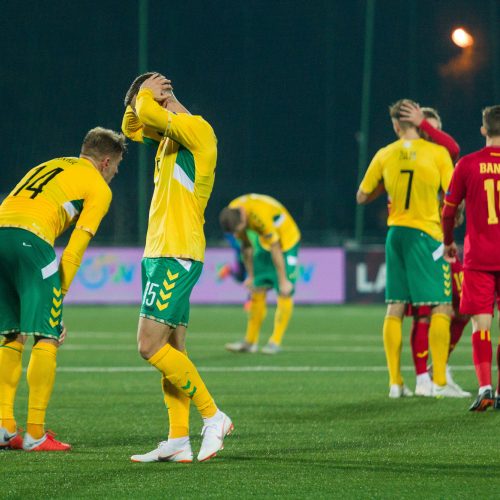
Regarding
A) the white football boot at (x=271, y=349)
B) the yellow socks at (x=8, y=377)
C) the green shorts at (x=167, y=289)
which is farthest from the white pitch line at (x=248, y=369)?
the green shorts at (x=167, y=289)

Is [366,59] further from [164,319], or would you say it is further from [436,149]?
[164,319]

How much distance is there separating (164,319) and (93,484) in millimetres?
957

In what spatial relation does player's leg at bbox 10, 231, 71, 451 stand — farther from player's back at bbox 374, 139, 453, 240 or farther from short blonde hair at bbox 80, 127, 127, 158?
player's back at bbox 374, 139, 453, 240

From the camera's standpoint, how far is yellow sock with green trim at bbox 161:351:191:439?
5738 mm

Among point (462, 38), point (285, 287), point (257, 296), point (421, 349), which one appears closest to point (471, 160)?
point (421, 349)

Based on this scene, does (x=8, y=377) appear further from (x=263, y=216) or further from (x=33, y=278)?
(x=263, y=216)

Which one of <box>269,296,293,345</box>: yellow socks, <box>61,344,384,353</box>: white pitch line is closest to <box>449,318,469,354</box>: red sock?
<box>61,344,384,353</box>: white pitch line

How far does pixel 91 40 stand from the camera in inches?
1143

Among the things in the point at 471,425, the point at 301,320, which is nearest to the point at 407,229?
the point at 471,425

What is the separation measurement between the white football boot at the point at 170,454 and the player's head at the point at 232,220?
6.73 meters

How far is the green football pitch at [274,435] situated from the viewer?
495 centimetres

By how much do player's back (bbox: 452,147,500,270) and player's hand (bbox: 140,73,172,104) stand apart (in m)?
2.74

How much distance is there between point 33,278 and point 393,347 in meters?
3.65

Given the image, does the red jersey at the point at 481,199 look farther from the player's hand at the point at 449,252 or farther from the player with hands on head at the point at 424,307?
the player with hands on head at the point at 424,307
